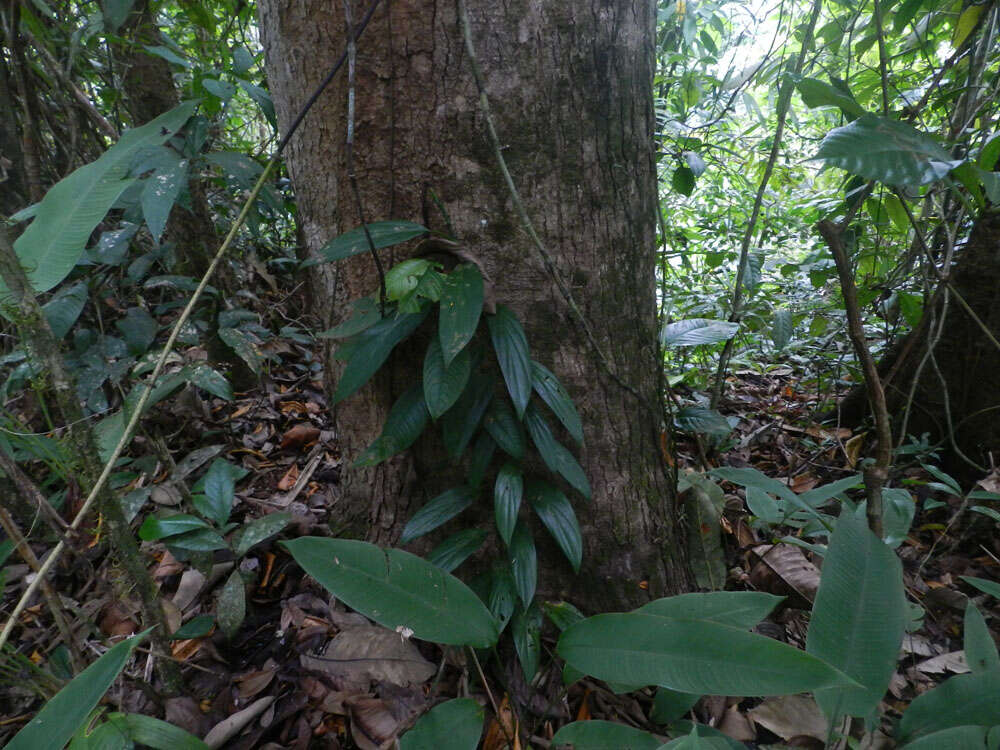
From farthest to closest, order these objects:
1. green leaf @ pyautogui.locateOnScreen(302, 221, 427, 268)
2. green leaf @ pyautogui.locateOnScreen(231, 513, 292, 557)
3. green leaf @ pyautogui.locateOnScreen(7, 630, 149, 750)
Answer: green leaf @ pyautogui.locateOnScreen(231, 513, 292, 557)
green leaf @ pyautogui.locateOnScreen(302, 221, 427, 268)
green leaf @ pyautogui.locateOnScreen(7, 630, 149, 750)

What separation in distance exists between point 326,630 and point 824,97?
4.46 ft

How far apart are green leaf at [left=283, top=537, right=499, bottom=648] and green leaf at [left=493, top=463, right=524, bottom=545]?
0.43 ft

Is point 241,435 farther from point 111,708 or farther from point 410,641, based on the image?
point 410,641

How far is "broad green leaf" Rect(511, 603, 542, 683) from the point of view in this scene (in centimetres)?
93

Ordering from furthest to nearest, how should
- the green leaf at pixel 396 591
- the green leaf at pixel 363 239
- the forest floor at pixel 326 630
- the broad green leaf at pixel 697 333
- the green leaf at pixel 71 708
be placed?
the broad green leaf at pixel 697 333 → the forest floor at pixel 326 630 → the green leaf at pixel 363 239 → the green leaf at pixel 396 591 → the green leaf at pixel 71 708

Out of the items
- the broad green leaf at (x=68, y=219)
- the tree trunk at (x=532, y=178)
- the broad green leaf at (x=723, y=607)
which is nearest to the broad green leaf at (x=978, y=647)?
the broad green leaf at (x=723, y=607)

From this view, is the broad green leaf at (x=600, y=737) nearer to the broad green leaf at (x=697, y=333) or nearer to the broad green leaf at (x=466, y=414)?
the broad green leaf at (x=466, y=414)

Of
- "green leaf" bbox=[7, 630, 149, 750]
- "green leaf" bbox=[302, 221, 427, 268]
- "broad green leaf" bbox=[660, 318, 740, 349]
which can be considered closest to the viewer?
"green leaf" bbox=[7, 630, 149, 750]

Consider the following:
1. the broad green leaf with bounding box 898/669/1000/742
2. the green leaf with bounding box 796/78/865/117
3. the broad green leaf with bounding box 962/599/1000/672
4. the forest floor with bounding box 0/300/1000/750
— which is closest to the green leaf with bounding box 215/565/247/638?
the forest floor with bounding box 0/300/1000/750

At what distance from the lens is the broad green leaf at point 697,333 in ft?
4.26

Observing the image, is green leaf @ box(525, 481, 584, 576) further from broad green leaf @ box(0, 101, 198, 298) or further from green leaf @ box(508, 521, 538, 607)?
broad green leaf @ box(0, 101, 198, 298)

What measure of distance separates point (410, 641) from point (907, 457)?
1579 mm

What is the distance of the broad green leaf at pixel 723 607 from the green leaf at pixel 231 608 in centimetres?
78

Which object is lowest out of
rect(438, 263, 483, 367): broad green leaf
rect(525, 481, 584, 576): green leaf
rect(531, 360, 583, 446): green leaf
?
rect(525, 481, 584, 576): green leaf
